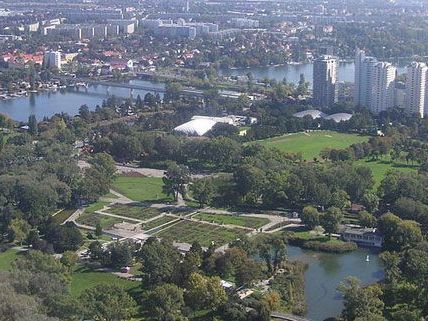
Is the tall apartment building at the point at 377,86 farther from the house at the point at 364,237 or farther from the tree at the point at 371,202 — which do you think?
the house at the point at 364,237

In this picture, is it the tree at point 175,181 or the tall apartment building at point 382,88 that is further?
the tall apartment building at point 382,88

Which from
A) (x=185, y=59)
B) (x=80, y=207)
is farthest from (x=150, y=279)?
(x=185, y=59)

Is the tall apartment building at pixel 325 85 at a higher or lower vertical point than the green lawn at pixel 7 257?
higher

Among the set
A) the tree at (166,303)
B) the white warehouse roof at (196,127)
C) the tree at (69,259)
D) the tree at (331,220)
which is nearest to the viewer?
the tree at (166,303)

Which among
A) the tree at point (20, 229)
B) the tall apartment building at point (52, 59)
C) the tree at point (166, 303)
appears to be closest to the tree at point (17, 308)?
the tree at point (166, 303)

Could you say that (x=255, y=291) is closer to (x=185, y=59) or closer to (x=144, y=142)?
(x=144, y=142)

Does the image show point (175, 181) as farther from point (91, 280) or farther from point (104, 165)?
point (91, 280)

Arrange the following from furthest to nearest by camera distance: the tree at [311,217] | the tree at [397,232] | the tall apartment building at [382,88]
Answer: the tall apartment building at [382,88] → the tree at [311,217] → the tree at [397,232]
